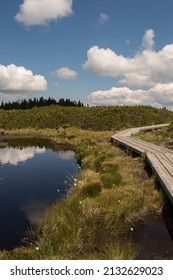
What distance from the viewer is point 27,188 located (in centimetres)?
1622

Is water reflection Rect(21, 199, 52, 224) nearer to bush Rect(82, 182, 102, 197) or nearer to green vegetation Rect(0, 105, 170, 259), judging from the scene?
green vegetation Rect(0, 105, 170, 259)

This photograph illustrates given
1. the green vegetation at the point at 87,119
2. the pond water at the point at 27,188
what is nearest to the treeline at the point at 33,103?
the green vegetation at the point at 87,119

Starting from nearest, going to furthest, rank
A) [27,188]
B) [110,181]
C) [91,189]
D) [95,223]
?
1. [95,223]
2. [91,189]
3. [110,181]
4. [27,188]

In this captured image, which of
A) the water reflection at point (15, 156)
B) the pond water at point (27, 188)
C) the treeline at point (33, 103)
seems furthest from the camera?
the treeline at point (33, 103)

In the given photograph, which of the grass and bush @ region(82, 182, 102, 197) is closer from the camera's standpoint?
the grass

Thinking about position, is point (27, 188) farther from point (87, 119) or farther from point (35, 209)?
point (87, 119)

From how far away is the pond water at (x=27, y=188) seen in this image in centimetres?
1091

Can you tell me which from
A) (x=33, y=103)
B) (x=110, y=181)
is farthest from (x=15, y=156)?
(x=33, y=103)

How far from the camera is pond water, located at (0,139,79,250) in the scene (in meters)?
10.9

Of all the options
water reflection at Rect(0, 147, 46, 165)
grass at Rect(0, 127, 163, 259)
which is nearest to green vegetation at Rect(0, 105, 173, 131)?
water reflection at Rect(0, 147, 46, 165)

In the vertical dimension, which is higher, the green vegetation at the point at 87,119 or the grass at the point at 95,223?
the green vegetation at the point at 87,119

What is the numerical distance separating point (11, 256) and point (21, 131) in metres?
49.8

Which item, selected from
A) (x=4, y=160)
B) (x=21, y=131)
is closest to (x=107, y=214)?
(x=4, y=160)

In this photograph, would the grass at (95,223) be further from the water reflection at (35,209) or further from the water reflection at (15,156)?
the water reflection at (15,156)
